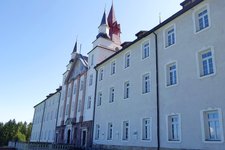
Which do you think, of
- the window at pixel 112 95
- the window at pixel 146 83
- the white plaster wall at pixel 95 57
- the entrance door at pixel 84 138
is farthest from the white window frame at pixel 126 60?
the entrance door at pixel 84 138

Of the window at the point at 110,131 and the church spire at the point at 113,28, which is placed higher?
the church spire at the point at 113,28

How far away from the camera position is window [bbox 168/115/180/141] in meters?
14.2

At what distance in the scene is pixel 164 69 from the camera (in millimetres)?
16328

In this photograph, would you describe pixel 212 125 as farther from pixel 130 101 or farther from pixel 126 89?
pixel 126 89

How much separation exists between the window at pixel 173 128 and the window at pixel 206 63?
3189mm

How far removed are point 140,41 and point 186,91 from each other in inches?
290

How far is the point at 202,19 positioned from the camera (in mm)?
14352

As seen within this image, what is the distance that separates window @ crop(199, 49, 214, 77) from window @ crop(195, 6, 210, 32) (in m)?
1.64

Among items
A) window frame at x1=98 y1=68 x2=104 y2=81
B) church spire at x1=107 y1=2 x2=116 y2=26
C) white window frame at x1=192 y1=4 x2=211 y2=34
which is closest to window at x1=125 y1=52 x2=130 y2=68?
window frame at x1=98 y1=68 x2=104 y2=81

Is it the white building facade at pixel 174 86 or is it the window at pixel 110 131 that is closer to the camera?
the white building facade at pixel 174 86

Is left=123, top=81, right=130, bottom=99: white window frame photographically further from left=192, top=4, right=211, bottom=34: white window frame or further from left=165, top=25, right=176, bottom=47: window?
left=192, top=4, right=211, bottom=34: white window frame

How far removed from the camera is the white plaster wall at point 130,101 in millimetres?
17375

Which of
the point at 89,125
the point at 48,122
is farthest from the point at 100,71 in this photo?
the point at 48,122

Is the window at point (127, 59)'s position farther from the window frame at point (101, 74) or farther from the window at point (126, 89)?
the window frame at point (101, 74)
